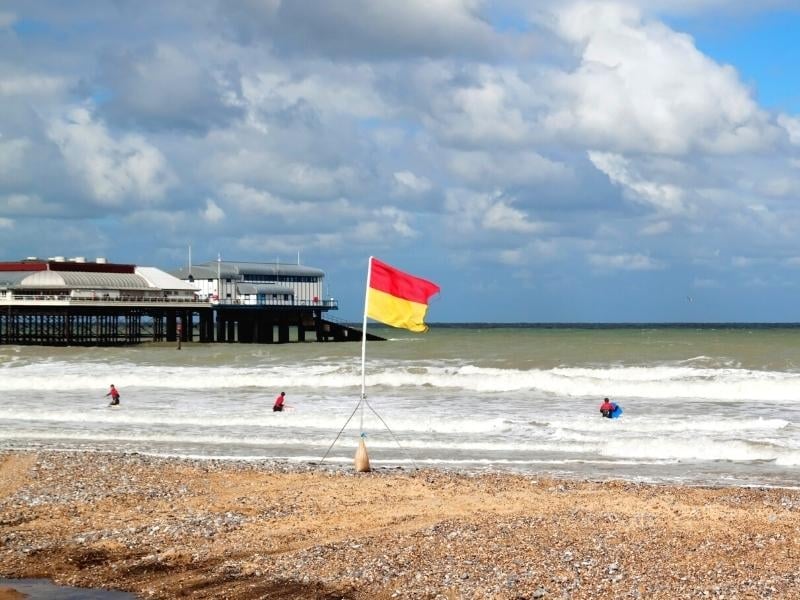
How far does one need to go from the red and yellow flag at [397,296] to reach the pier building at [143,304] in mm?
45655

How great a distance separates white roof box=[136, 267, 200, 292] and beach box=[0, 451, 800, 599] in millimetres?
51505

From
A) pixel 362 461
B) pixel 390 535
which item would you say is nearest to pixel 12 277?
pixel 362 461

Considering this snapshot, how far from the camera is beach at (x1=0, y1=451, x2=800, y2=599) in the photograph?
899cm

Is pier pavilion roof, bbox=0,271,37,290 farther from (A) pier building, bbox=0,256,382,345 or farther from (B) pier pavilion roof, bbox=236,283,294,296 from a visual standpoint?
(B) pier pavilion roof, bbox=236,283,294,296

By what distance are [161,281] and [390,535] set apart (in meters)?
59.2

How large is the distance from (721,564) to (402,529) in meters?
3.42

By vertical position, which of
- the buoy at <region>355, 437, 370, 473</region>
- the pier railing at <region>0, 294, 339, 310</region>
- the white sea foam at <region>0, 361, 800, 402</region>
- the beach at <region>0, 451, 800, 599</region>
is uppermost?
the pier railing at <region>0, 294, 339, 310</region>

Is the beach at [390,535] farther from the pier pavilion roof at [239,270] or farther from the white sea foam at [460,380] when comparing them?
the pier pavilion roof at [239,270]

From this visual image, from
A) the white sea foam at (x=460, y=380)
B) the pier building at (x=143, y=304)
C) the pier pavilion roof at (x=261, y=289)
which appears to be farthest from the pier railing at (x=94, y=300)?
the white sea foam at (x=460, y=380)

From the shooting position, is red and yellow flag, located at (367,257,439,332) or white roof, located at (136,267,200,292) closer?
red and yellow flag, located at (367,257,439,332)

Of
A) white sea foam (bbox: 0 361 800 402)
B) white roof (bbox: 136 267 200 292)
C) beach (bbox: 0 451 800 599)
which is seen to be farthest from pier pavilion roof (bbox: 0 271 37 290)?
beach (bbox: 0 451 800 599)

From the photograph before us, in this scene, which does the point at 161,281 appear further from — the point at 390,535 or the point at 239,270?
the point at 390,535

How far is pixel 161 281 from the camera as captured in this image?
67.7 m

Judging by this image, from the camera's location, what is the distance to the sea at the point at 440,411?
1908 cm
